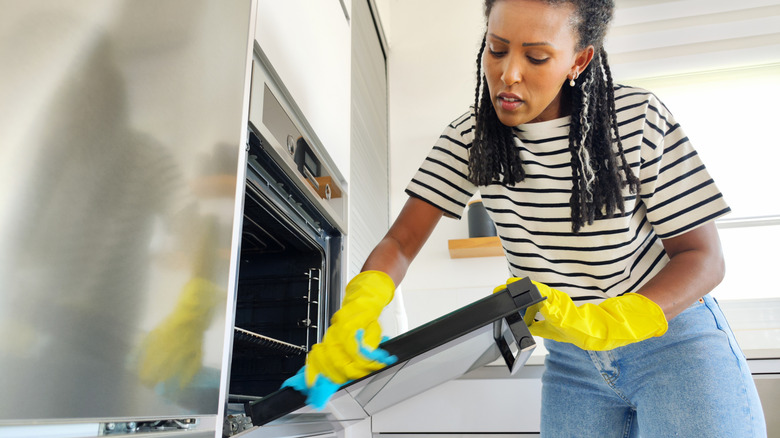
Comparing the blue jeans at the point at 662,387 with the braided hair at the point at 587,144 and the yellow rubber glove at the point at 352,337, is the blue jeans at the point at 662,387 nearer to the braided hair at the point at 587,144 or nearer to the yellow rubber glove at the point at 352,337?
the braided hair at the point at 587,144

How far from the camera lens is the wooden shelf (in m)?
2.69

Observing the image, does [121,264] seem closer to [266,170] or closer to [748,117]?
[266,170]

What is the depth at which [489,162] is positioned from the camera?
1.16 metres

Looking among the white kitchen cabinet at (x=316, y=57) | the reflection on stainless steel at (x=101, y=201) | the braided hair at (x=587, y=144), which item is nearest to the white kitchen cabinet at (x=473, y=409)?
the white kitchen cabinet at (x=316, y=57)

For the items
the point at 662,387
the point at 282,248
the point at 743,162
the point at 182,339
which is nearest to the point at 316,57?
the point at 282,248

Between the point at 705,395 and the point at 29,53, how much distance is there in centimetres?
102

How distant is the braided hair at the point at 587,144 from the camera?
1087 millimetres

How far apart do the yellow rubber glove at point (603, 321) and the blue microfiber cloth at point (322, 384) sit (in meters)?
0.27

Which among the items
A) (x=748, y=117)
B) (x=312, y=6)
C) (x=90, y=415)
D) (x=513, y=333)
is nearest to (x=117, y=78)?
(x=90, y=415)

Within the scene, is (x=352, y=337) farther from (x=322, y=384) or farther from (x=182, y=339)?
(x=182, y=339)

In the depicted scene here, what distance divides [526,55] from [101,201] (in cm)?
78

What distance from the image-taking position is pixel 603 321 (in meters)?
0.92

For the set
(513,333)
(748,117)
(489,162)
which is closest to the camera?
(513,333)

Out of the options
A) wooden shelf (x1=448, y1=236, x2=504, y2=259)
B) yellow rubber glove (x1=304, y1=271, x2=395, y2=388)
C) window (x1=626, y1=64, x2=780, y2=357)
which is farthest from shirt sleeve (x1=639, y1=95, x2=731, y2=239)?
window (x1=626, y1=64, x2=780, y2=357)
